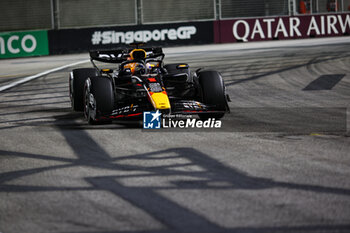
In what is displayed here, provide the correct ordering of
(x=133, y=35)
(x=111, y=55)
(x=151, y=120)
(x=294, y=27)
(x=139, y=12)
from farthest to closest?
(x=139, y=12) → (x=133, y=35) → (x=294, y=27) → (x=111, y=55) → (x=151, y=120)

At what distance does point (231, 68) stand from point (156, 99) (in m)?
8.61

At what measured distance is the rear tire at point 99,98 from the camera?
807 centimetres

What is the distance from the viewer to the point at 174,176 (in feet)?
17.3

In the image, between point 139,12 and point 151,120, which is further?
point 139,12

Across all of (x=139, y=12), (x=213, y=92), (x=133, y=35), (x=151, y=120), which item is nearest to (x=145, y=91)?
(x=151, y=120)

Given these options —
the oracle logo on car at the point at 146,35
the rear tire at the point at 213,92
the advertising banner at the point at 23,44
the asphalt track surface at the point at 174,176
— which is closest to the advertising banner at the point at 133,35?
the oracle logo on car at the point at 146,35

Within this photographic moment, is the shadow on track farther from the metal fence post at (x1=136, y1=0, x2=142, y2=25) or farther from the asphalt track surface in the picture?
the metal fence post at (x1=136, y1=0, x2=142, y2=25)

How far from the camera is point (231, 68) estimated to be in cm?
1617

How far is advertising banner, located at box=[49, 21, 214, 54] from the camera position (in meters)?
28.6

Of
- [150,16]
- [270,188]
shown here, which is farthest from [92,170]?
[150,16]

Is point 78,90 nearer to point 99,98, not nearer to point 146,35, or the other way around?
point 99,98

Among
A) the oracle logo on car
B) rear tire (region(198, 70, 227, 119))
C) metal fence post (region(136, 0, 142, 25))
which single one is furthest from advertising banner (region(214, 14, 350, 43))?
rear tire (region(198, 70, 227, 119))

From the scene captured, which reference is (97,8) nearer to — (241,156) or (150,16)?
(150,16)

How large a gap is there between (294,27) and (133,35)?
7.39m
